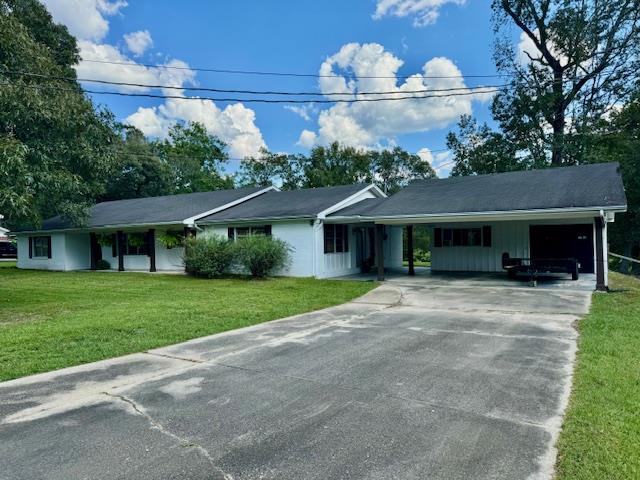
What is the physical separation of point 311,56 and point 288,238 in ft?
23.0

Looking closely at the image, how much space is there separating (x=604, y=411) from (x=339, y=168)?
1360 inches

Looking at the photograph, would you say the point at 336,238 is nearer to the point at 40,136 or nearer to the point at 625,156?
the point at 40,136

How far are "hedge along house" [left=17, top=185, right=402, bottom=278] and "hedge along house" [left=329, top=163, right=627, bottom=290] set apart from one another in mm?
1221

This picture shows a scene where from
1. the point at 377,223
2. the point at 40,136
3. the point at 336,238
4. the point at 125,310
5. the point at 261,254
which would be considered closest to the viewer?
the point at 125,310

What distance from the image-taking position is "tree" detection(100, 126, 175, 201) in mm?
34531

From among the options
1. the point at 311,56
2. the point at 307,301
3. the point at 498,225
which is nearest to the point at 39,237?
the point at 311,56

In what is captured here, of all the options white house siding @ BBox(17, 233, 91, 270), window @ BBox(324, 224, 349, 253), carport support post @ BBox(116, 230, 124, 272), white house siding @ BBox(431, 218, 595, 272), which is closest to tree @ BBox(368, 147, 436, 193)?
white house siding @ BBox(431, 218, 595, 272)

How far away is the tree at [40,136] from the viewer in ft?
Answer: 31.4

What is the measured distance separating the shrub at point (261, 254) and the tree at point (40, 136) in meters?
6.24

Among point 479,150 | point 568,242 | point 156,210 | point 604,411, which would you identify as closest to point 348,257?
point 568,242

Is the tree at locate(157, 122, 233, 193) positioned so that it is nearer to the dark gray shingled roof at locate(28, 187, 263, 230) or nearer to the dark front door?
the dark gray shingled roof at locate(28, 187, 263, 230)

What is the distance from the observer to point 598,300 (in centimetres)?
1024

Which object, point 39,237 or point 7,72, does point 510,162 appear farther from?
point 39,237

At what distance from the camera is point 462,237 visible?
18531 mm
